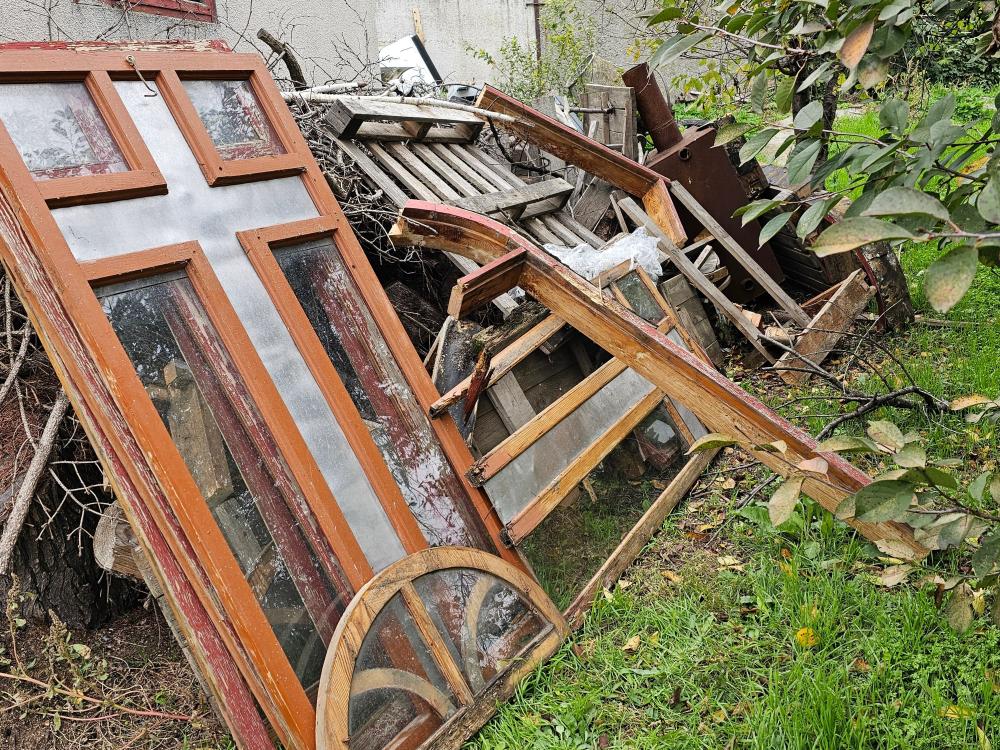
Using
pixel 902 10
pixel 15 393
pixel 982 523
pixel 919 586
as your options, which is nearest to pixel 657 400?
pixel 919 586

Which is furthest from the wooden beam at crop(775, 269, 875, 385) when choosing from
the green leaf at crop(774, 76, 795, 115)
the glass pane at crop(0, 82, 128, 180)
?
the glass pane at crop(0, 82, 128, 180)

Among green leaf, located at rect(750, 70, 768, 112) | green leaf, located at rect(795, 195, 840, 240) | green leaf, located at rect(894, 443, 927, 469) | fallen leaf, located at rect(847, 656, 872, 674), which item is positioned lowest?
fallen leaf, located at rect(847, 656, 872, 674)

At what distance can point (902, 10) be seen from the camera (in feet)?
4.78

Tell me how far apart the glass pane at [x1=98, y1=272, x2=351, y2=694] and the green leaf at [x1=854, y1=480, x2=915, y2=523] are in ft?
5.60

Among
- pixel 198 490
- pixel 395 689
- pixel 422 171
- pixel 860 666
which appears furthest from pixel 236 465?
pixel 422 171

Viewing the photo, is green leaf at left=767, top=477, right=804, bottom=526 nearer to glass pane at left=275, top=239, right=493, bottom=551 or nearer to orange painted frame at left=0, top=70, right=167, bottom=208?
glass pane at left=275, top=239, right=493, bottom=551

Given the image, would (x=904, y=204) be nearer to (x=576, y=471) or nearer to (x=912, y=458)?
(x=912, y=458)

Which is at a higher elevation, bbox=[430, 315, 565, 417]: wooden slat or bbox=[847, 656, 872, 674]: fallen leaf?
bbox=[430, 315, 565, 417]: wooden slat

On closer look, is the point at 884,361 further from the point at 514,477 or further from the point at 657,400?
the point at 514,477

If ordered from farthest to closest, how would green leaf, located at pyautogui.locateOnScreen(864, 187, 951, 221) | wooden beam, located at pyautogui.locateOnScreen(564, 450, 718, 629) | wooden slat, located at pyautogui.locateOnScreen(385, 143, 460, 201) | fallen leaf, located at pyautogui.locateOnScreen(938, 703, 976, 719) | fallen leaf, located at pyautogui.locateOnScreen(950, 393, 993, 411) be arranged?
wooden slat, located at pyautogui.locateOnScreen(385, 143, 460, 201) → wooden beam, located at pyautogui.locateOnScreen(564, 450, 718, 629) → fallen leaf, located at pyautogui.locateOnScreen(938, 703, 976, 719) → fallen leaf, located at pyautogui.locateOnScreen(950, 393, 993, 411) → green leaf, located at pyautogui.locateOnScreen(864, 187, 951, 221)

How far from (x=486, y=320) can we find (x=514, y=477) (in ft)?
3.61

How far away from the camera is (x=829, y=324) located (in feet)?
14.3

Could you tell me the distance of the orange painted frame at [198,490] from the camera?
7.74ft

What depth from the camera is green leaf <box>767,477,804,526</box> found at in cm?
164
